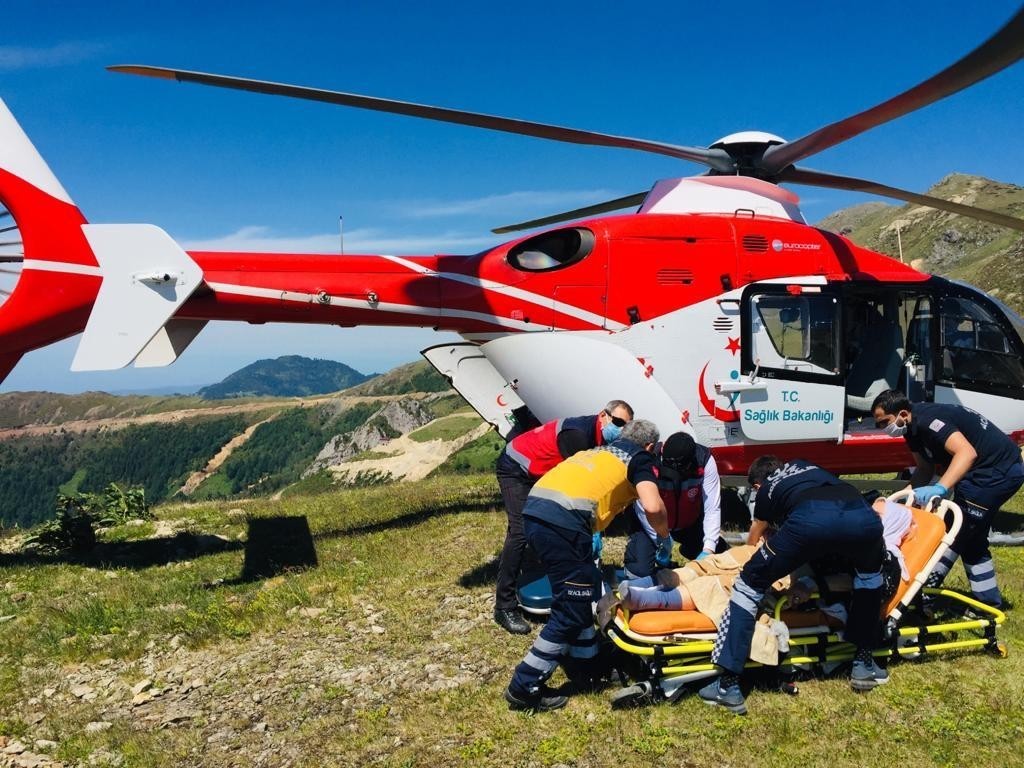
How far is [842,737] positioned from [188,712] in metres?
4.55

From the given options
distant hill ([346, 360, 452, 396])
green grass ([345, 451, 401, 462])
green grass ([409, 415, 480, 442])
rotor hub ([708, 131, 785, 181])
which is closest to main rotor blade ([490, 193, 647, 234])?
rotor hub ([708, 131, 785, 181])

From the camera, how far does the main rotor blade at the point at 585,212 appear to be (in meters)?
9.95

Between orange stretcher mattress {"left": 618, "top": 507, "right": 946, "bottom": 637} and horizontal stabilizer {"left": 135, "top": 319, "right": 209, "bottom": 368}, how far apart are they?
19.0ft

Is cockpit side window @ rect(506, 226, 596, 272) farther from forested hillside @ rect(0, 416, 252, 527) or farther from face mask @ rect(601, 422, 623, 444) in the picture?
forested hillside @ rect(0, 416, 252, 527)

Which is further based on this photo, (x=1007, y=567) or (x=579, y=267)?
(x=579, y=267)

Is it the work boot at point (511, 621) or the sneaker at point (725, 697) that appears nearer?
the sneaker at point (725, 697)

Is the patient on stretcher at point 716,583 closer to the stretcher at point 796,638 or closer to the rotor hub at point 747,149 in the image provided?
the stretcher at point 796,638

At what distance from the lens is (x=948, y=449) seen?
5.99 metres

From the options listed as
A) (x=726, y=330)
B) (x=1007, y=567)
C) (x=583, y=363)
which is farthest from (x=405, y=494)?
(x=1007, y=567)

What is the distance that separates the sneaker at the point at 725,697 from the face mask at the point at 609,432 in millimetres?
1957

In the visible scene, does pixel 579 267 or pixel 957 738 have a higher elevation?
pixel 579 267

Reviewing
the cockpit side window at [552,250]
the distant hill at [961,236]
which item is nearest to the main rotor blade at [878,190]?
the cockpit side window at [552,250]

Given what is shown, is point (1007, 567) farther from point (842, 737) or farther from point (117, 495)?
point (117, 495)

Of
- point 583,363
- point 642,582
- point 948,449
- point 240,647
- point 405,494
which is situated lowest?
point 405,494
